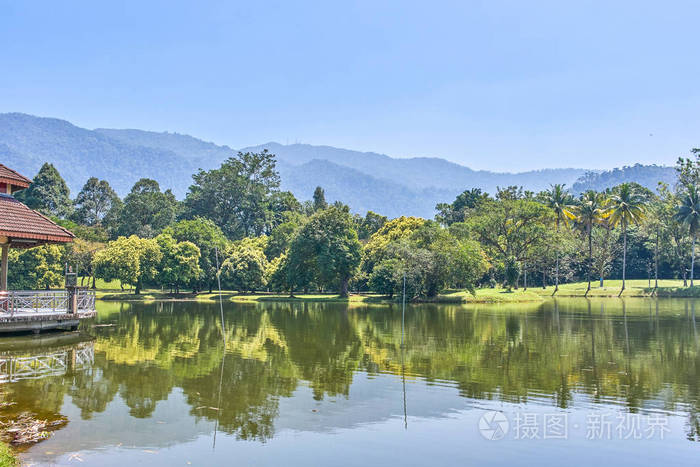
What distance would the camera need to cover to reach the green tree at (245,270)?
70.4m

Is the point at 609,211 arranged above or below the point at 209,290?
above

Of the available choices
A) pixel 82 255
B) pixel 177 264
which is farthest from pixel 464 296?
pixel 82 255

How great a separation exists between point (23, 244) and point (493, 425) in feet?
86.5

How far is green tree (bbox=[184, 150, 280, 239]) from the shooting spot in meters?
105

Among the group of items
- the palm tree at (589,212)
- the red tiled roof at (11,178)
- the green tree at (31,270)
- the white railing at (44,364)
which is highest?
the palm tree at (589,212)

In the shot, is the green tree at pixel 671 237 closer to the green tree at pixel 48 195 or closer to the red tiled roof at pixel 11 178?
the red tiled roof at pixel 11 178

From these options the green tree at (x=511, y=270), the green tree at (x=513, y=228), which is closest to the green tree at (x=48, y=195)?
the green tree at (x=513, y=228)

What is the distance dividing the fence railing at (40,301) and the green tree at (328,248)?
3395cm

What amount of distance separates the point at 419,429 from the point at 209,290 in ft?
220

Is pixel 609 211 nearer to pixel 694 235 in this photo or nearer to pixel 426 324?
pixel 694 235

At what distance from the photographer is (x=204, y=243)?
76000mm

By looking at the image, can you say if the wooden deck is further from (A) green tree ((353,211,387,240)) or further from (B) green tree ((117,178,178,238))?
(A) green tree ((353,211,387,240))

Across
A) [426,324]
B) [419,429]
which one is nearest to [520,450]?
[419,429]

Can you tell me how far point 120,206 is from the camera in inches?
4058
